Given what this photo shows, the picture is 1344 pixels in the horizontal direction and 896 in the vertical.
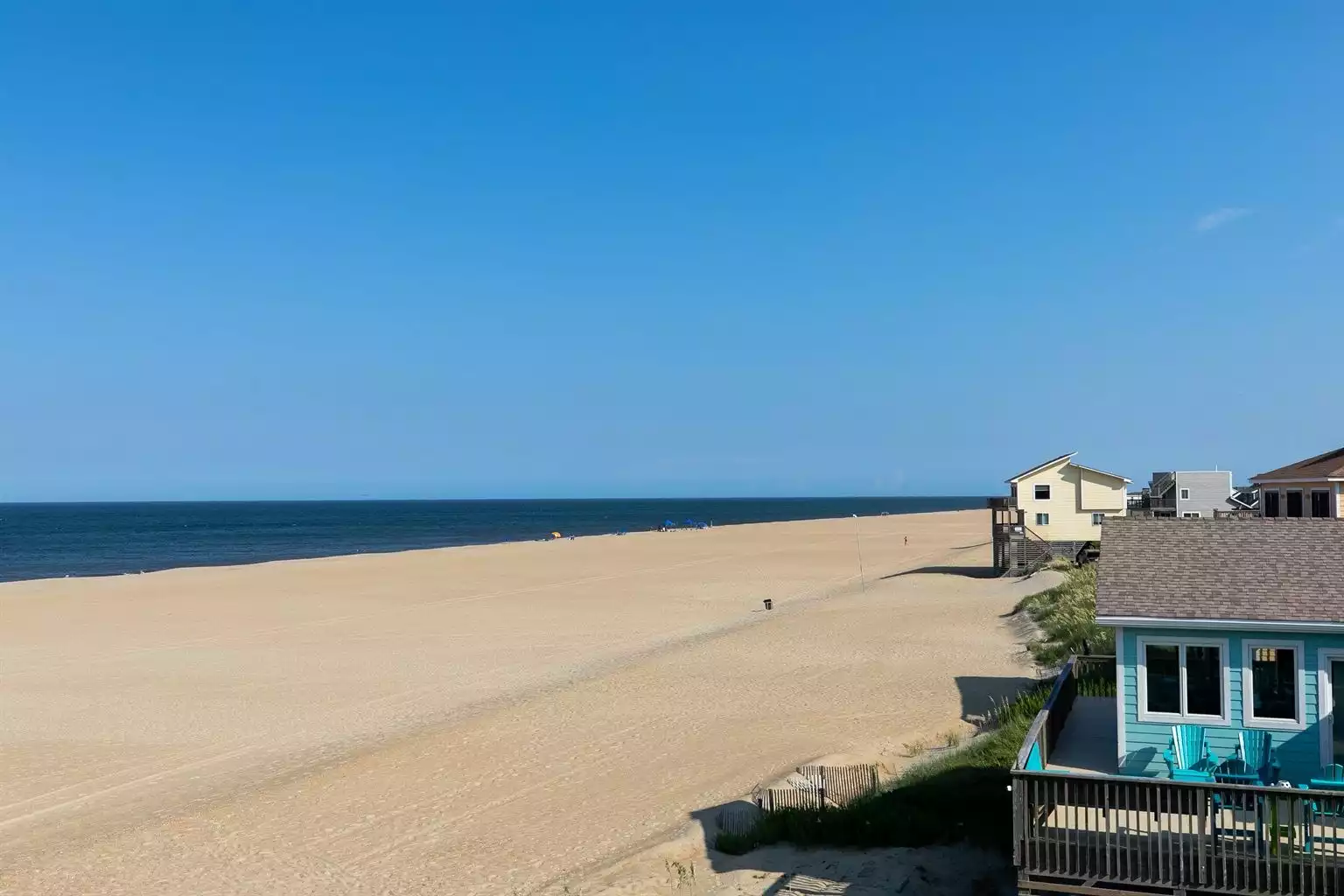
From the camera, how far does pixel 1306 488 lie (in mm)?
31547

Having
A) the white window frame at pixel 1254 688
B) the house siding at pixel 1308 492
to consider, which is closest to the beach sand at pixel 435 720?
the white window frame at pixel 1254 688

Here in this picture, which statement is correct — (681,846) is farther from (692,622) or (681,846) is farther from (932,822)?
(692,622)

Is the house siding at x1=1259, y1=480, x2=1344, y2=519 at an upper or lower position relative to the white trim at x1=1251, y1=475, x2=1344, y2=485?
lower

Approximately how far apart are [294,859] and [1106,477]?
36.5 meters

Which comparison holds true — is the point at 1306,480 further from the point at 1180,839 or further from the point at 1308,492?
the point at 1180,839

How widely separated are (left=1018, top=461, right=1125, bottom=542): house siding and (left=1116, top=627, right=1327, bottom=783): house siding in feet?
105

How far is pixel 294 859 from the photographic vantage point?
13.3 meters

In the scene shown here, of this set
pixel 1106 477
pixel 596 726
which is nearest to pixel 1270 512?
pixel 1106 477

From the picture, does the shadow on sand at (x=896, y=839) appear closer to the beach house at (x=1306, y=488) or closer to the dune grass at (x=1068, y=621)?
the dune grass at (x=1068, y=621)

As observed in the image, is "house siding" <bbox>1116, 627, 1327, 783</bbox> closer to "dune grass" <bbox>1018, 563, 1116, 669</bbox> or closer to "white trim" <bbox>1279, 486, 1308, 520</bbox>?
"dune grass" <bbox>1018, 563, 1116, 669</bbox>

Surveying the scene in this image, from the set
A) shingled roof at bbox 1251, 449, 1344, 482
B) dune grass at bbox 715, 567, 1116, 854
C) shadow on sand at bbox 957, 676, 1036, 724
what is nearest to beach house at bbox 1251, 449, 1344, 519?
shingled roof at bbox 1251, 449, 1344, 482

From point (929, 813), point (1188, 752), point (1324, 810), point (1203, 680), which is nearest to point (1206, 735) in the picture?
point (1188, 752)

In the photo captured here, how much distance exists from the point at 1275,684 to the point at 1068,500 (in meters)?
32.5

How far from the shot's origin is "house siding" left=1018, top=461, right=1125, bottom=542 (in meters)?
42.0
